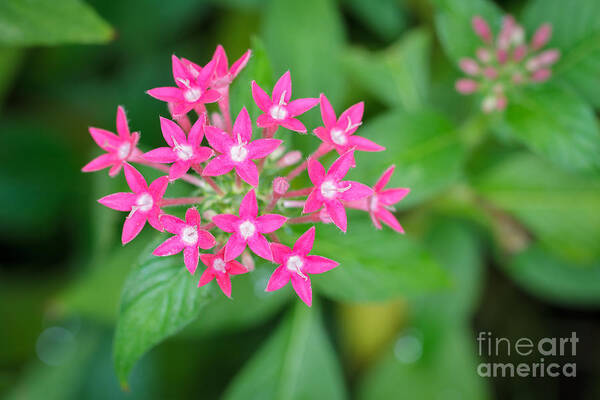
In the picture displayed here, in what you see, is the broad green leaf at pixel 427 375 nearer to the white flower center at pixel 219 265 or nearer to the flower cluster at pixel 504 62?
the flower cluster at pixel 504 62

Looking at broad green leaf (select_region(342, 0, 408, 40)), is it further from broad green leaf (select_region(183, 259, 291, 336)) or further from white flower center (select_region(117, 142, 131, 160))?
white flower center (select_region(117, 142, 131, 160))

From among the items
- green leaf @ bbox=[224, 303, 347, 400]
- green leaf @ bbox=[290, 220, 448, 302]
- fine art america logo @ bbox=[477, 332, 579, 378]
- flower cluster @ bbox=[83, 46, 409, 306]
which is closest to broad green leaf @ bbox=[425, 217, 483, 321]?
fine art america logo @ bbox=[477, 332, 579, 378]

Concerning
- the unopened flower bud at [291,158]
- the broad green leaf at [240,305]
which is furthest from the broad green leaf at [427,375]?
the unopened flower bud at [291,158]

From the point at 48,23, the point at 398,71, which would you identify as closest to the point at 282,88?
the point at 48,23

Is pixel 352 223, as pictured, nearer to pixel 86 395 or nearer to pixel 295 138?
pixel 295 138

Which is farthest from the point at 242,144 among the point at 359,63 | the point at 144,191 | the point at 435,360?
the point at 435,360

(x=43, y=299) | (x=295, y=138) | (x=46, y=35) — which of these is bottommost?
(x=43, y=299)

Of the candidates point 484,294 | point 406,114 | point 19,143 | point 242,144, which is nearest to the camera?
point 242,144
